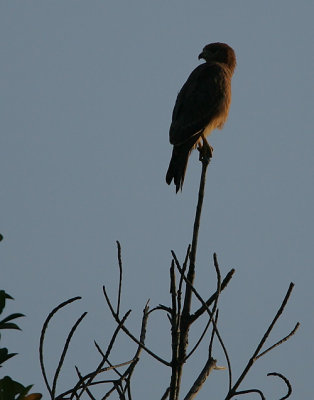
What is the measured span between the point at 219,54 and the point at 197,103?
1.49 meters

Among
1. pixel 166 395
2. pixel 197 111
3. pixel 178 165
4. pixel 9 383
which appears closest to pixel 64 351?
pixel 9 383

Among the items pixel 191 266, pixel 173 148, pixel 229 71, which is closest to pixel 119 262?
pixel 191 266

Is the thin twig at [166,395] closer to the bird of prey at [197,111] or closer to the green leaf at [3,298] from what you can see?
the green leaf at [3,298]

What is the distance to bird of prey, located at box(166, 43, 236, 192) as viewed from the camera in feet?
23.6

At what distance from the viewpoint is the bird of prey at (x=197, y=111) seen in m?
7.20

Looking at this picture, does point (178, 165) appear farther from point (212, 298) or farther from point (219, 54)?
point (212, 298)

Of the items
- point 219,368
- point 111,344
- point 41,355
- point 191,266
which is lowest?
point 41,355

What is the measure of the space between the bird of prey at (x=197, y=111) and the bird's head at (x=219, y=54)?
0.90 ft

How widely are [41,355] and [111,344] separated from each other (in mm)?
237

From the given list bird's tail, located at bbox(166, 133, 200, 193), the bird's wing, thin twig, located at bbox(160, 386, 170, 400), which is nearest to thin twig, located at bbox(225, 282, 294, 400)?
thin twig, located at bbox(160, 386, 170, 400)

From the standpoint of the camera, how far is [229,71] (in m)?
8.64

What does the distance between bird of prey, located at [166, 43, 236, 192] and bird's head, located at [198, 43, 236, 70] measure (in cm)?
27

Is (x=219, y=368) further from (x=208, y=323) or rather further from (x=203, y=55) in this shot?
(x=203, y=55)

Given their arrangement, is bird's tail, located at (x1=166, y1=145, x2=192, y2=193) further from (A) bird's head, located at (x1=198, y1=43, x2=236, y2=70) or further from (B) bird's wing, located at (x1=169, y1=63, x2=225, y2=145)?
(A) bird's head, located at (x1=198, y1=43, x2=236, y2=70)
